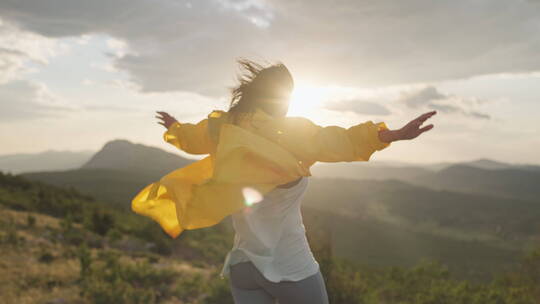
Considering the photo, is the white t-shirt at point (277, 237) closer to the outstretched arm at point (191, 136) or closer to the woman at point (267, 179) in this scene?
the woman at point (267, 179)

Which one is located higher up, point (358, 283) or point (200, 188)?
point (200, 188)

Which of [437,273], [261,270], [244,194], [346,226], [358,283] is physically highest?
[244,194]

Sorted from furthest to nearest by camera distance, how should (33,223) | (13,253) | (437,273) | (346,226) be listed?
(346,226)
(437,273)
(33,223)
(13,253)

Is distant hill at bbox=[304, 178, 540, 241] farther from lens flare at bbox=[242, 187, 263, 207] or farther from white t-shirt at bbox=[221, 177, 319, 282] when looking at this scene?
lens flare at bbox=[242, 187, 263, 207]

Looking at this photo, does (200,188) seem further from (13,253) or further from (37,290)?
(13,253)

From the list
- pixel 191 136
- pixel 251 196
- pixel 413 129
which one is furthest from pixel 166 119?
pixel 413 129

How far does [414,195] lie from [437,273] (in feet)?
503

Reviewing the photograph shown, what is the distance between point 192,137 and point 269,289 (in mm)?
1182

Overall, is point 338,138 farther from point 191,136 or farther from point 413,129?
point 191,136

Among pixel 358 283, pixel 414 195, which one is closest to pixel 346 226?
pixel 414 195

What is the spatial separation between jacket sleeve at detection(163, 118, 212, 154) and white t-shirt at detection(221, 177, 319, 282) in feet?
2.03

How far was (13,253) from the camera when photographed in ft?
27.1

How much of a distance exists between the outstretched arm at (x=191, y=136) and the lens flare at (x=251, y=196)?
0.60m

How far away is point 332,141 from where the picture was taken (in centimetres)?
221
